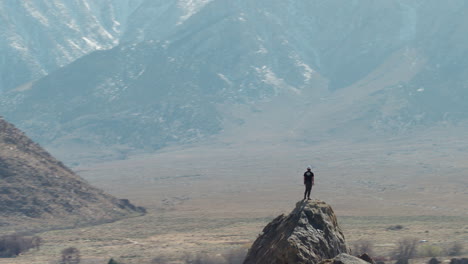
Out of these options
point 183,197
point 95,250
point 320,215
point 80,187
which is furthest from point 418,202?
point 320,215

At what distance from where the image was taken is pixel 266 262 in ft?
91.2

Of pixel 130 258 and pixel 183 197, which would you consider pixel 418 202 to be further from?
pixel 130 258

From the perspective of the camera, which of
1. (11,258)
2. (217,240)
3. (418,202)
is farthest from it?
(418,202)

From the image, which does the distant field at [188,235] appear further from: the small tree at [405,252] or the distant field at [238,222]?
the small tree at [405,252]

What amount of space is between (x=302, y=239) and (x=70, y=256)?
232 feet

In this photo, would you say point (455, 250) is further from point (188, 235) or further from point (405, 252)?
point (188, 235)

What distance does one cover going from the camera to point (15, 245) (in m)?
104

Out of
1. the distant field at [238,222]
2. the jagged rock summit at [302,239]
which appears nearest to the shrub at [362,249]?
the distant field at [238,222]

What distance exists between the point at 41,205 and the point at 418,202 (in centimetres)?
7590

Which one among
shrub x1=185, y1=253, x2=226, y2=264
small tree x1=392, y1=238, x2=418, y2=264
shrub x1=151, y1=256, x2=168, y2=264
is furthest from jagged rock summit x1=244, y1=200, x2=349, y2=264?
shrub x1=151, y1=256, x2=168, y2=264

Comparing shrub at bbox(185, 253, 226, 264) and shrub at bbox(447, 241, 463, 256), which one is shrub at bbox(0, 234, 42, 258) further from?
shrub at bbox(447, 241, 463, 256)

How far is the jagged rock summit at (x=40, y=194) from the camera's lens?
13075 centimetres

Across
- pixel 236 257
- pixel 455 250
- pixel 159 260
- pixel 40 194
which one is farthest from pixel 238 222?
pixel 236 257

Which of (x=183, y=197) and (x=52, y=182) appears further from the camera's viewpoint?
(x=183, y=197)
